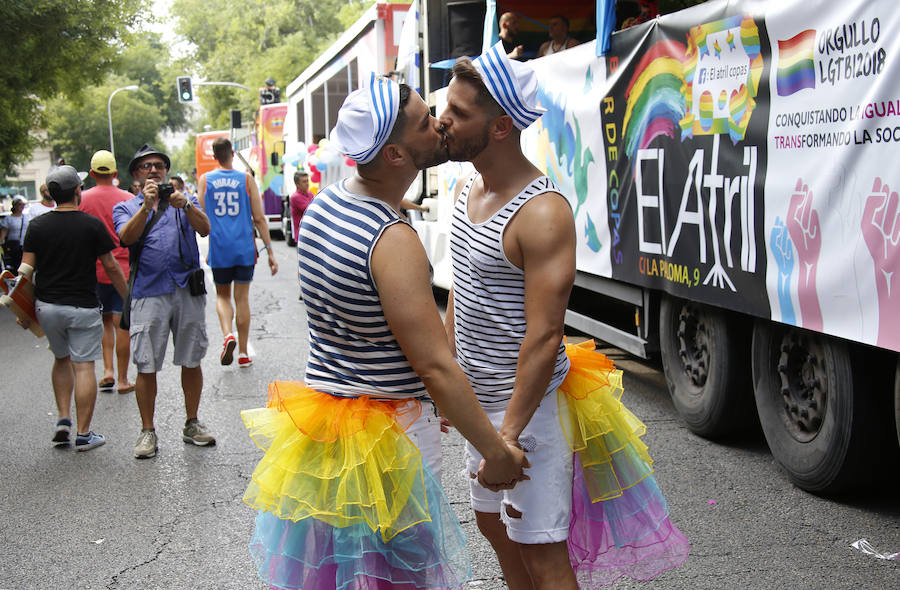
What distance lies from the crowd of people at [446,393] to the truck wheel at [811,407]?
1767 millimetres

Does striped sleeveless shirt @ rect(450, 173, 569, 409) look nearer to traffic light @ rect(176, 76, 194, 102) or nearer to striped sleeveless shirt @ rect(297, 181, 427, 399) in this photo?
striped sleeveless shirt @ rect(297, 181, 427, 399)

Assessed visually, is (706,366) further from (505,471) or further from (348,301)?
(348,301)

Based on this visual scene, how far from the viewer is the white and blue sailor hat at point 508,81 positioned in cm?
266

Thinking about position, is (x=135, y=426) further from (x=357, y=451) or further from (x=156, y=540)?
(x=357, y=451)

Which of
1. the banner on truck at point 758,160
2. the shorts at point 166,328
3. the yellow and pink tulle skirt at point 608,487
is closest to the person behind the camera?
the yellow and pink tulle skirt at point 608,487

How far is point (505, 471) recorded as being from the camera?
2510 mm

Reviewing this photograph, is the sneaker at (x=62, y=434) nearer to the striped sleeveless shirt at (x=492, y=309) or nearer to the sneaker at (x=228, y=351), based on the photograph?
the sneaker at (x=228, y=351)

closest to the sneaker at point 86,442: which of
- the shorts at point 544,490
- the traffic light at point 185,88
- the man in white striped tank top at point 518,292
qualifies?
the man in white striped tank top at point 518,292

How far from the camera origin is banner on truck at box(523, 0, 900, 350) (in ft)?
12.7

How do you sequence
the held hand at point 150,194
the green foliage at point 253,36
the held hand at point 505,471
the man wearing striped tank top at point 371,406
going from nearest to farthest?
the man wearing striped tank top at point 371,406
the held hand at point 505,471
the held hand at point 150,194
the green foliage at point 253,36

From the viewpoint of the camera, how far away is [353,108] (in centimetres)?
244

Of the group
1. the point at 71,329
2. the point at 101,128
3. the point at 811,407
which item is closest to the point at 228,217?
the point at 71,329

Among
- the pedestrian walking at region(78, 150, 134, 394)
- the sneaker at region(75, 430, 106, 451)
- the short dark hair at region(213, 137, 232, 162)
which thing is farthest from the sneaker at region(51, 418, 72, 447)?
the short dark hair at region(213, 137, 232, 162)

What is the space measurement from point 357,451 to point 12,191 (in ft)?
152
